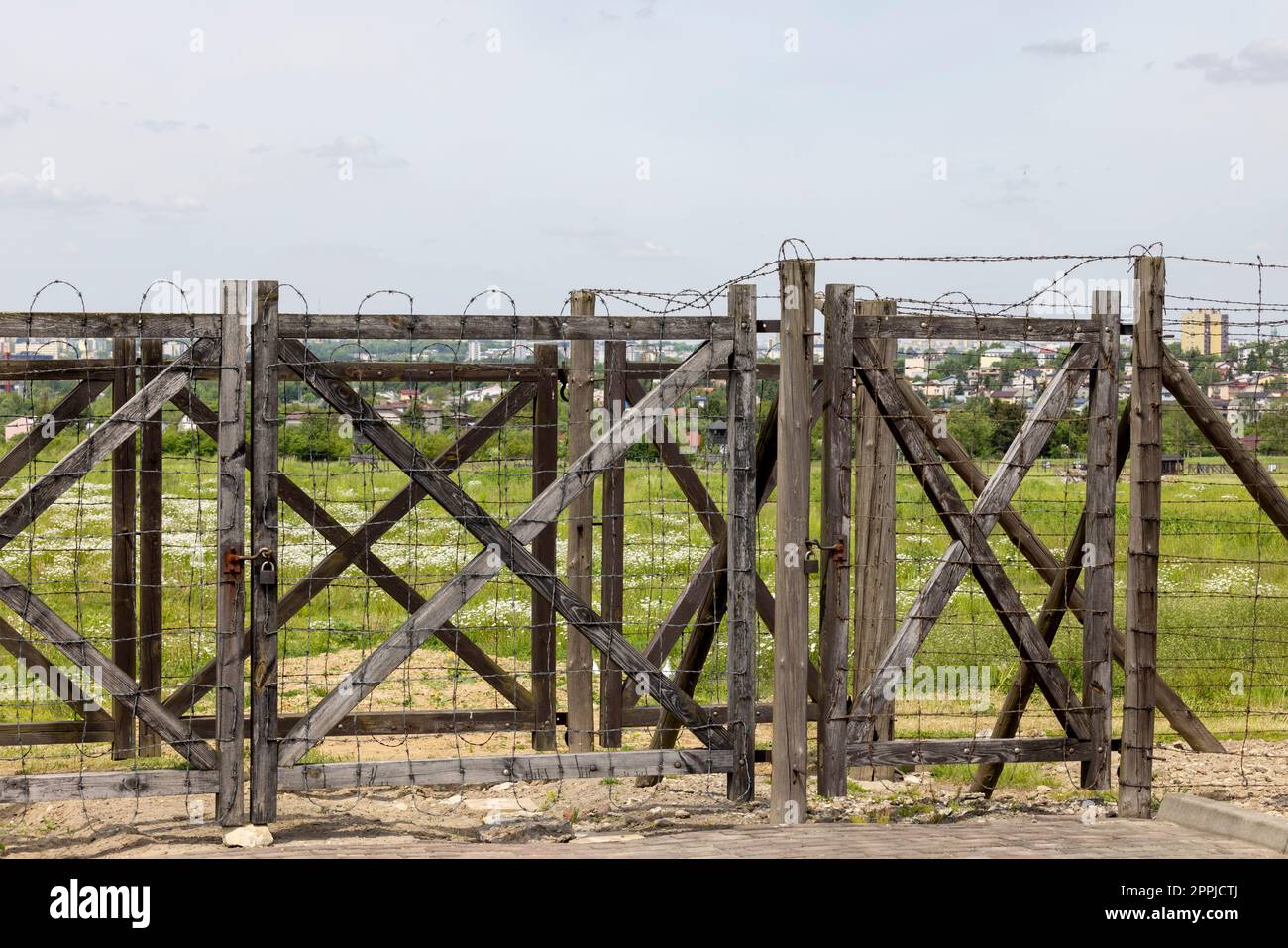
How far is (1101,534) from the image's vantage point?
802 centimetres

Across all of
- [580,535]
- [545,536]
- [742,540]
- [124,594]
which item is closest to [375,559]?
[545,536]

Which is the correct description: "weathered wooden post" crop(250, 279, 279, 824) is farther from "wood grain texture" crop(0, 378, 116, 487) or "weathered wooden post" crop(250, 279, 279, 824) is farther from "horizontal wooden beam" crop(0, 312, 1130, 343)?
"wood grain texture" crop(0, 378, 116, 487)

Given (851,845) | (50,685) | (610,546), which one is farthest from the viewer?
(610,546)

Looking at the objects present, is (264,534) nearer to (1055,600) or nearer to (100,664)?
(100,664)

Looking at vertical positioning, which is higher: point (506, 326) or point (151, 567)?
point (506, 326)

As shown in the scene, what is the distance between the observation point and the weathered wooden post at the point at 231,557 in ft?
23.5

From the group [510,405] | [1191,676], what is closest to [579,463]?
[510,405]

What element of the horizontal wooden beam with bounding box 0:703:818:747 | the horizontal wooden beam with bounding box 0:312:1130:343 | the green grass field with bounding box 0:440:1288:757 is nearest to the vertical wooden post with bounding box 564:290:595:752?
the horizontal wooden beam with bounding box 0:703:818:747

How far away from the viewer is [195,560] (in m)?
17.8

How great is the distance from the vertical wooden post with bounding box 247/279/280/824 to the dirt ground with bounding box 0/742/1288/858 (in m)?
0.44

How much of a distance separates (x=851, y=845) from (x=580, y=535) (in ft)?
11.4

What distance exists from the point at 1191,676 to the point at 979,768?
16.6 feet

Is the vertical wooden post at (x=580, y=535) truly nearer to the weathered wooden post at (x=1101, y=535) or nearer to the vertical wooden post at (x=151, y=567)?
the vertical wooden post at (x=151, y=567)

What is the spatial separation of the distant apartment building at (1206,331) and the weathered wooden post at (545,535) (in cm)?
421
